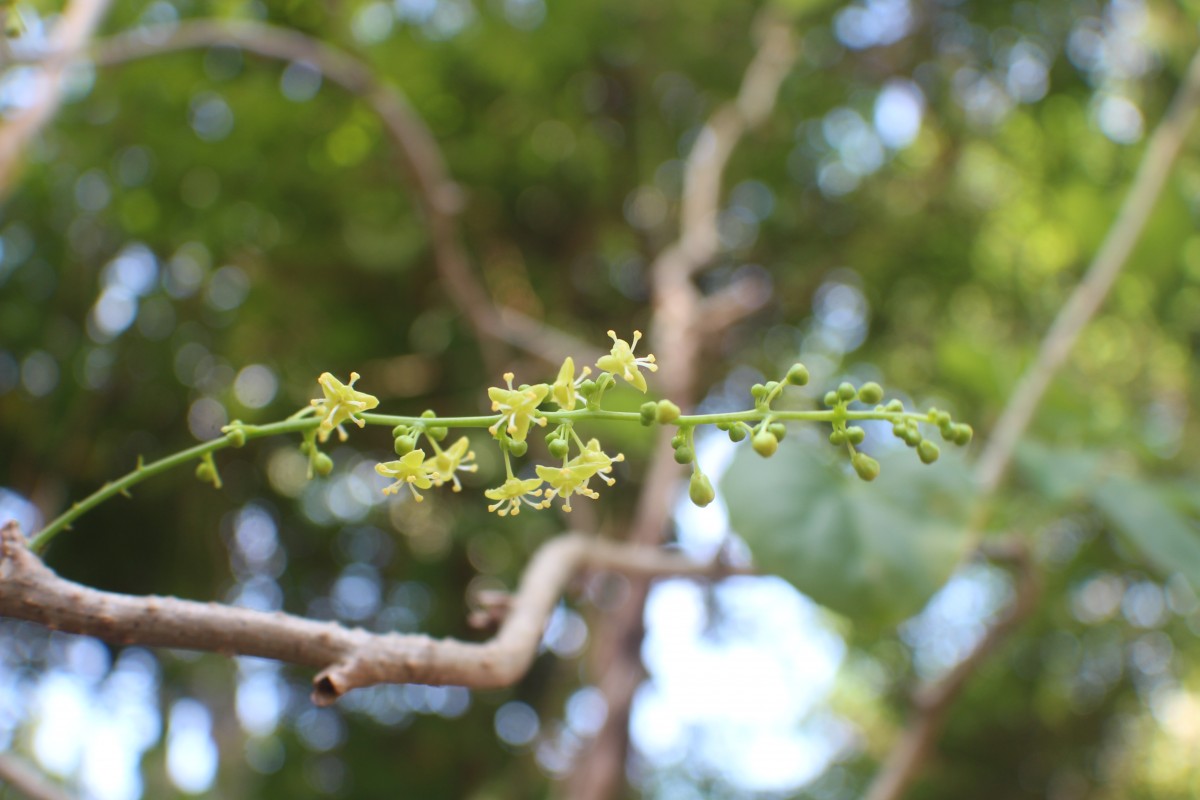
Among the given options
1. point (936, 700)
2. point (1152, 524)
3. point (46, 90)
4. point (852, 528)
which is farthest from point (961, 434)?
point (46, 90)

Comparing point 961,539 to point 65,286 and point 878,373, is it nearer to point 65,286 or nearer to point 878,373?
point 878,373

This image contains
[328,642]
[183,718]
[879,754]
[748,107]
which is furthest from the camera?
[879,754]

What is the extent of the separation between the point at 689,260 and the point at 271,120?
0.85 meters

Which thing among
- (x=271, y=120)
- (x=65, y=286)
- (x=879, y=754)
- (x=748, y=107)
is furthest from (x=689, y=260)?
(x=879, y=754)

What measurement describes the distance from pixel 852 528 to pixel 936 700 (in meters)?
0.45

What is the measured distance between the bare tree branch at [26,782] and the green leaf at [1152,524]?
38.4 inches

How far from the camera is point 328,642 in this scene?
0.46m

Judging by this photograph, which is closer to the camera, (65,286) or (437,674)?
(437,674)

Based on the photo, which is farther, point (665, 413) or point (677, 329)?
point (677, 329)

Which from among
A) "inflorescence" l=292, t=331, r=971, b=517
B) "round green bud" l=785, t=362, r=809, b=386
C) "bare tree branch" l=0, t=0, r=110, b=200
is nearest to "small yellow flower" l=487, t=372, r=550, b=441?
"inflorescence" l=292, t=331, r=971, b=517

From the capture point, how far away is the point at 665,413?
15.8 inches

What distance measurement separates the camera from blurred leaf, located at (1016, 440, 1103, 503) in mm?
1032

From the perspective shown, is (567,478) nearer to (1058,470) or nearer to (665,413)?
(665,413)

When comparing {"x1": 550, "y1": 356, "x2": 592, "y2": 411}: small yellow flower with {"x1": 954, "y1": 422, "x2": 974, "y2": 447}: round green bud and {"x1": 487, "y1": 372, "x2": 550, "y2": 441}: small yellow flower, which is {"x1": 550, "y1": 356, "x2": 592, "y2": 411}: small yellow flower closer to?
{"x1": 487, "y1": 372, "x2": 550, "y2": 441}: small yellow flower
